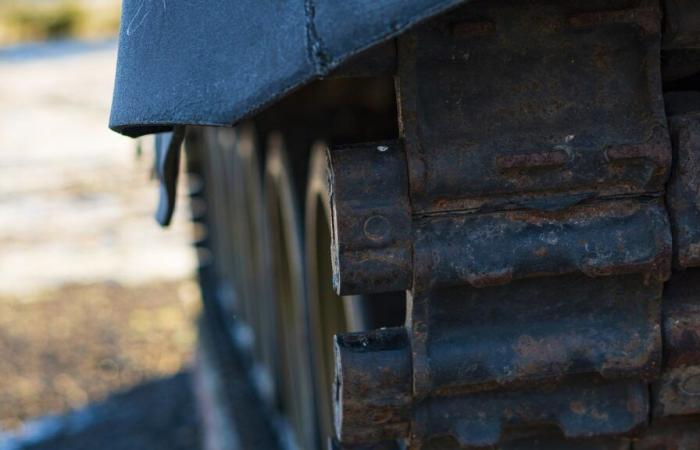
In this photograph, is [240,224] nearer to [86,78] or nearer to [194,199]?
[194,199]

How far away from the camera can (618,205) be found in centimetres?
106

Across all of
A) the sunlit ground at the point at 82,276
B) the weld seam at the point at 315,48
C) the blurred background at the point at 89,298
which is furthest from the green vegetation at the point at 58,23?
the weld seam at the point at 315,48

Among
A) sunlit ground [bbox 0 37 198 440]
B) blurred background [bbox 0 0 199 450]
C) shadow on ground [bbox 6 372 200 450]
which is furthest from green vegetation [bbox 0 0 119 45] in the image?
shadow on ground [bbox 6 372 200 450]

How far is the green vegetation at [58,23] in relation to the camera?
18.5 meters

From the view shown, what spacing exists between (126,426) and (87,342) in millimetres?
864

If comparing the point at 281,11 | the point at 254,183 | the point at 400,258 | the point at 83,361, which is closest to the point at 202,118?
the point at 281,11

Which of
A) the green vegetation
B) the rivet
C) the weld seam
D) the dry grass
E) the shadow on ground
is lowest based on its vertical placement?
the shadow on ground

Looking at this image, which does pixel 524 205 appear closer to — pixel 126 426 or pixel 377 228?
pixel 377 228

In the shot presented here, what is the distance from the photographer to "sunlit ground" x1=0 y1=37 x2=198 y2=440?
4062 mm

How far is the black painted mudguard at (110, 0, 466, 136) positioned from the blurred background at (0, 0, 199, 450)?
137 centimetres

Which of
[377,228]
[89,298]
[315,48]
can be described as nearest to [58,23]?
[89,298]

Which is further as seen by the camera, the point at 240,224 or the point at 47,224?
the point at 47,224

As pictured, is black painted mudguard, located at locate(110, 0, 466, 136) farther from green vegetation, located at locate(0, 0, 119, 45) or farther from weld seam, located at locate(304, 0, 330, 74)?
green vegetation, located at locate(0, 0, 119, 45)

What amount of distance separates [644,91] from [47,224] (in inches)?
224
